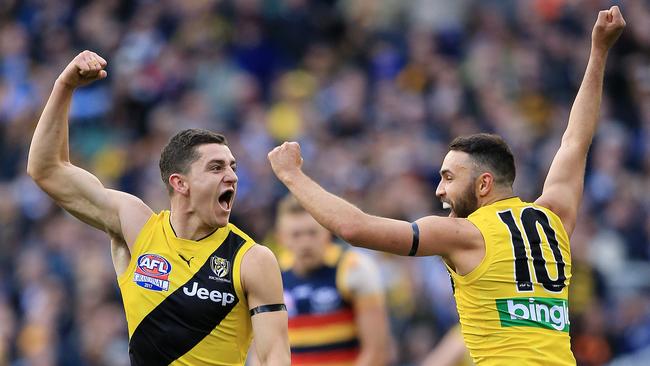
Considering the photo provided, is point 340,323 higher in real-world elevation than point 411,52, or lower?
lower

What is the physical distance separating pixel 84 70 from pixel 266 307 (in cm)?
168

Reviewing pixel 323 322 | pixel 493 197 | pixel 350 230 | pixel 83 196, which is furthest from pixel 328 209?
pixel 323 322

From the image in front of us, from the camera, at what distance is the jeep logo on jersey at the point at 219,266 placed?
6.83 metres

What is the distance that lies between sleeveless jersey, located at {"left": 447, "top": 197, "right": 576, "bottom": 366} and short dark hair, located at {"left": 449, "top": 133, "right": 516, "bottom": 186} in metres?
0.25

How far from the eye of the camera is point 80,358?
14.3 m

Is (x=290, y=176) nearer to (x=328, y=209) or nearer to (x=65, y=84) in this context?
(x=328, y=209)

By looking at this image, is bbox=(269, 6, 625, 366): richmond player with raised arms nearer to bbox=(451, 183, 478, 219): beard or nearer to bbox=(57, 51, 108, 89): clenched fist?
bbox=(451, 183, 478, 219): beard

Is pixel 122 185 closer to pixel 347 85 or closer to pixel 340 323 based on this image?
pixel 347 85

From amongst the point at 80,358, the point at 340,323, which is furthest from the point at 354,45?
the point at 340,323

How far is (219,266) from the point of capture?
270 inches

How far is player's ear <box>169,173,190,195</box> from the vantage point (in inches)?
282

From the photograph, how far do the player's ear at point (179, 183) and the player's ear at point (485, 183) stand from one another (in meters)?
1.66

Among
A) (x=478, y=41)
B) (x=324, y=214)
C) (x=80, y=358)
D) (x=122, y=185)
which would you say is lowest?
(x=80, y=358)

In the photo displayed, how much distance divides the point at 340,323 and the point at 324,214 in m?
3.02
